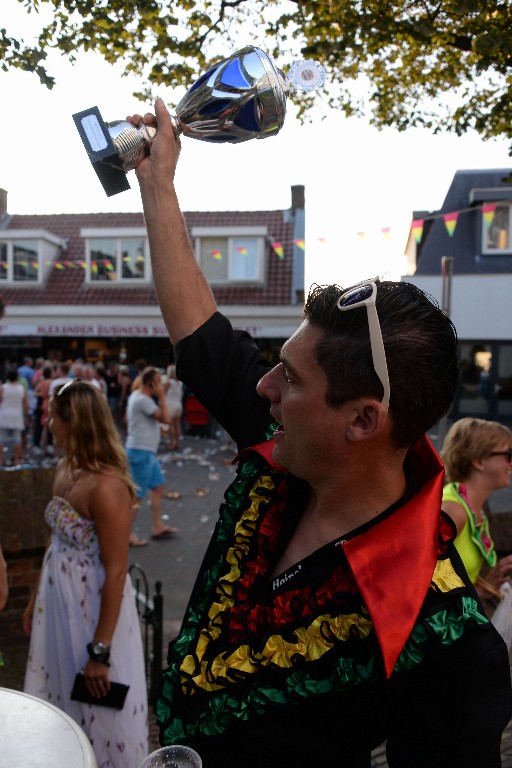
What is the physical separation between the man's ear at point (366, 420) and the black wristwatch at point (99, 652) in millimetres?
1874

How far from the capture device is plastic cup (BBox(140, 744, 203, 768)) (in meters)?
1.08

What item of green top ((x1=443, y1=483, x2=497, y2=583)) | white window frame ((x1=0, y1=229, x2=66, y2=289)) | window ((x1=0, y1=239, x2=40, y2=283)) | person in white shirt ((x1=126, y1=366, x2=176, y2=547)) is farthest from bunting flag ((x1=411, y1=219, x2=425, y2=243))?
window ((x1=0, y1=239, x2=40, y2=283))

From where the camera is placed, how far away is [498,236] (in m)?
20.0

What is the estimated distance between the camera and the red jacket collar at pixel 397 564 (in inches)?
42.2

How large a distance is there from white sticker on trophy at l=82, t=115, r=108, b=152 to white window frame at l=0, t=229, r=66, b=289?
24.4 metres

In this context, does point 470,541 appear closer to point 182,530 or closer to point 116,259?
point 182,530

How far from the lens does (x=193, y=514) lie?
8.59 metres

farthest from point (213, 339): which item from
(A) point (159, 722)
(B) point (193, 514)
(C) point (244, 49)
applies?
(B) point (193, 514)

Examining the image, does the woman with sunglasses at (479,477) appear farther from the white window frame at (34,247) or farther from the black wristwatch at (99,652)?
the white window frame at (34,247)

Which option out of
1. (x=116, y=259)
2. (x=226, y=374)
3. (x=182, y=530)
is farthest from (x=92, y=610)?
(x=116, y=259)

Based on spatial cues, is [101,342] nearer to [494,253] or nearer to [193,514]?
[494,253]

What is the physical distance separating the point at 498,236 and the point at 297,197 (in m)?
8.65

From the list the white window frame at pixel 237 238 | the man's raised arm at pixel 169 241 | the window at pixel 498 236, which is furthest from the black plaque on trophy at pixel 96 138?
the white window frame at pixel 237 238

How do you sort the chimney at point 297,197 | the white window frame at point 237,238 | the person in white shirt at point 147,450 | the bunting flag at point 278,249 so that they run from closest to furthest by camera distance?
the person in white shirt at point 147,450
the bunting flag at point 278,249
the white window frame at point 237,238
the chimney at point 297,197
